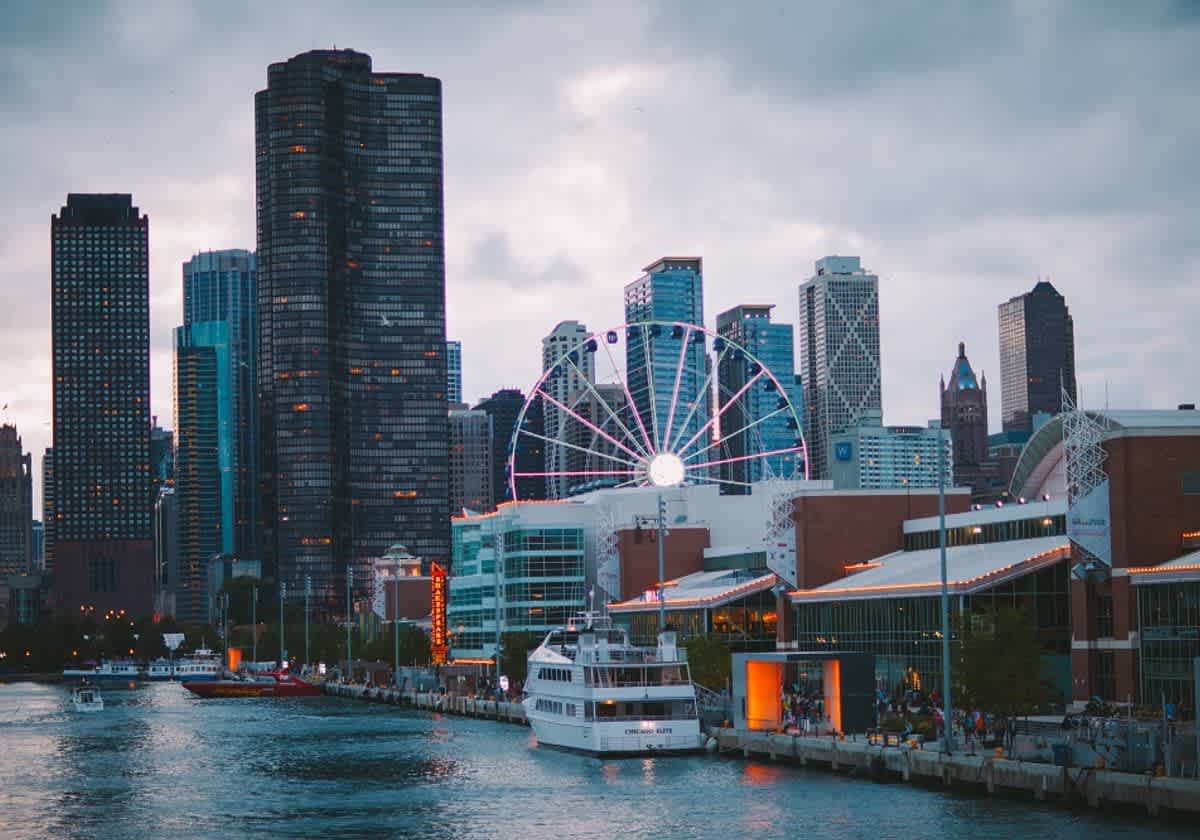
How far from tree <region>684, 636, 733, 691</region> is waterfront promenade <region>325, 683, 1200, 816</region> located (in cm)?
2601

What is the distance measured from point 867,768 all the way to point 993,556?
36198 mm

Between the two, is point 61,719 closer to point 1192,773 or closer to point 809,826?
point 809,826

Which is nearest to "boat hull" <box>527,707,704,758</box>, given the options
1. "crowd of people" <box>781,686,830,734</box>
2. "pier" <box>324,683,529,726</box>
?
"crowd of people" <box>781,686,830,734</box>

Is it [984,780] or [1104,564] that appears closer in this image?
[984,780]

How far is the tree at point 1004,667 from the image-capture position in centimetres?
9144

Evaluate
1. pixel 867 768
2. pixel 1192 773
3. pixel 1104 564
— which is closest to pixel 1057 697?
pixel 1104 564

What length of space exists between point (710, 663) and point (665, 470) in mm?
37191

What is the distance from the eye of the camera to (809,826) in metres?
76.6

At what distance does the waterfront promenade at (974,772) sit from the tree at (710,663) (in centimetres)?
2601

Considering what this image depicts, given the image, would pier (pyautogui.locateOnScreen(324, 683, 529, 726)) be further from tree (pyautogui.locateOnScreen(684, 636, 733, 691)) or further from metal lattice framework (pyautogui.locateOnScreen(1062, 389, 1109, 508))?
metal lattice framework (pyautogui.locateOnScreen(1062, 389, 1109, 508))

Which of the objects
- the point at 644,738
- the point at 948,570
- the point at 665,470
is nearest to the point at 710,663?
the point at 948,570

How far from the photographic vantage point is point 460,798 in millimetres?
93000

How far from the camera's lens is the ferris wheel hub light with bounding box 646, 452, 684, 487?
168 m

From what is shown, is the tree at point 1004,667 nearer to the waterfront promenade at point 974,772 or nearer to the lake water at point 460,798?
the waterfront promenade at point 974,772
